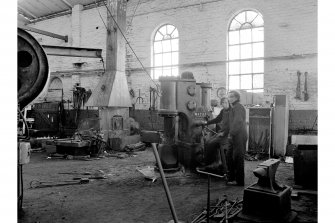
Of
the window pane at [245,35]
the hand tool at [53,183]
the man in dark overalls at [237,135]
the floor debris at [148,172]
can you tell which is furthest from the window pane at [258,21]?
the hand tool at [53,183]

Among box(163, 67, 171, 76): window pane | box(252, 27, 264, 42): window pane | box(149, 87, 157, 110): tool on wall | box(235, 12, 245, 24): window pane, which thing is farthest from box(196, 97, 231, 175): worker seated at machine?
box(163, 67, 171, 76): window pane

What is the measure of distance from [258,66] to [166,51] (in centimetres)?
332

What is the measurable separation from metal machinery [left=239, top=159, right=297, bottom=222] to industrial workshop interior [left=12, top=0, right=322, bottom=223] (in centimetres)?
1

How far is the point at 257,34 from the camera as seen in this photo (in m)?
8.67

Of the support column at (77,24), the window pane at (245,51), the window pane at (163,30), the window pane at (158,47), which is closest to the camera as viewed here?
the window pane at (245,51)

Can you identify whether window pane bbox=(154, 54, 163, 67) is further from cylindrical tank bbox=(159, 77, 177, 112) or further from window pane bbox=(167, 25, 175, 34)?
cylindrical tank bbox=(159, 77, 177, 112)

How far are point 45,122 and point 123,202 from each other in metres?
8.71

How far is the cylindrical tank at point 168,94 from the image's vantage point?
5485 mm

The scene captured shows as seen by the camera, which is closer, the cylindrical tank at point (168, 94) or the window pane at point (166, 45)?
the cylindrical tank at point (168, 94)

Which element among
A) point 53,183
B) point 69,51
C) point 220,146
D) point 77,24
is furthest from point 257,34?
point 77,24

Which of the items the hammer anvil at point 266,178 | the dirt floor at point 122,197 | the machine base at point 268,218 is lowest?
the dirt floor at point 122,197

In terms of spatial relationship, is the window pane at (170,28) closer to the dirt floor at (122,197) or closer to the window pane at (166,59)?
the window pane at (166,59)

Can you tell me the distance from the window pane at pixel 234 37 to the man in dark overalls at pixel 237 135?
15.7 ft
